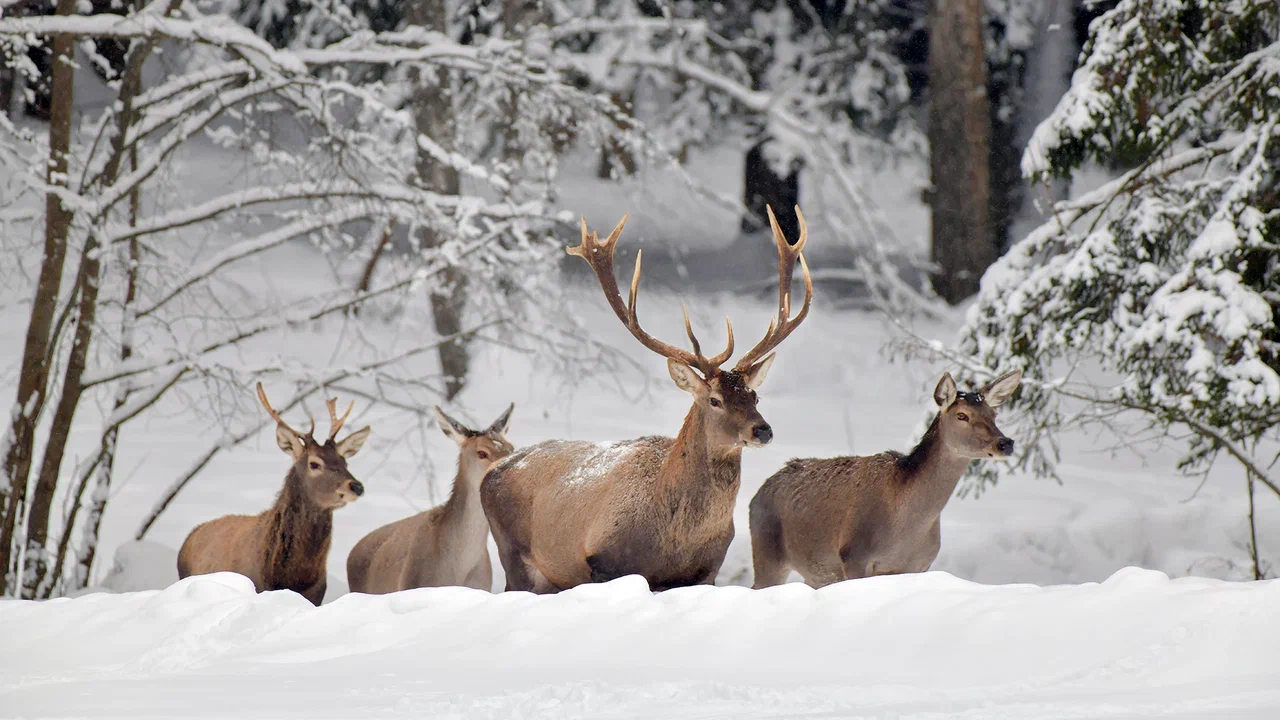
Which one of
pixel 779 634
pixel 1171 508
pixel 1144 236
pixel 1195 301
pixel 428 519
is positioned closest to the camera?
pixel 779 634

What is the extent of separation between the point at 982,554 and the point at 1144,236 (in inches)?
82.7

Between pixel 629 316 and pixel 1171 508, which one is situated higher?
pixel 629 316

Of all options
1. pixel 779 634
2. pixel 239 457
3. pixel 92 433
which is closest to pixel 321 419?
pixel 239 457

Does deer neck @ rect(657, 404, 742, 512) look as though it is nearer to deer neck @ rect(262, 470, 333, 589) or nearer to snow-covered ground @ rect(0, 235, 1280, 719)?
snow-covered ground @ rect(0, 235, 1280, 719)

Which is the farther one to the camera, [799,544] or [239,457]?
[239,457]

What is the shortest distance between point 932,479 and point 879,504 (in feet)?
0.80

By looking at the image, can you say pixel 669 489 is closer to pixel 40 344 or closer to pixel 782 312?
pixel 782 312

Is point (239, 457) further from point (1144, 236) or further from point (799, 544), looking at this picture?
point (1144, 236)

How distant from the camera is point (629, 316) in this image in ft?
16.5

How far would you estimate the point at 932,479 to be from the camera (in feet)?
17.6

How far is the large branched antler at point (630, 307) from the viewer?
476 cm

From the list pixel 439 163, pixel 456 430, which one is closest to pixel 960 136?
pixel 439 163

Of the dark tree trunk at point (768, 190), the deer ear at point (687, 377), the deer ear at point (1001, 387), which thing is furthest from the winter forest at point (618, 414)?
the dark tree trunk at point (768, 190)

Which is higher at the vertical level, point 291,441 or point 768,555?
point 291,441
